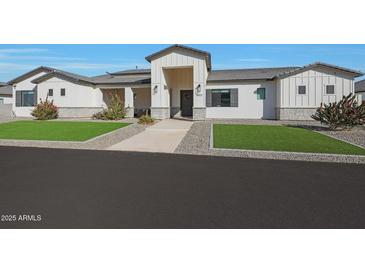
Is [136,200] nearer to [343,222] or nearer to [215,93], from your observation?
[343,222]

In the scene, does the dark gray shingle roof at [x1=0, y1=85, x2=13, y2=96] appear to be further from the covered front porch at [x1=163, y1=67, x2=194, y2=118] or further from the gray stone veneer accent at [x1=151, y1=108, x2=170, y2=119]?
the gray stone veneer accent at [x1=151, y1=108, x2=170, y2=119]

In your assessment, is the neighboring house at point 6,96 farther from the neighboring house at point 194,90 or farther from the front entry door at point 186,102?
the front entry door at point 186,102

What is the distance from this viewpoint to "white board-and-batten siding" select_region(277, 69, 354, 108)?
20094mm

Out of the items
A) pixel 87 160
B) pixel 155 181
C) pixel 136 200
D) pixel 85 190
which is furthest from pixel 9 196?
pixel 87 160

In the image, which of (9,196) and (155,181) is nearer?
(9,196)

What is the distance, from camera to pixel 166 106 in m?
22.3

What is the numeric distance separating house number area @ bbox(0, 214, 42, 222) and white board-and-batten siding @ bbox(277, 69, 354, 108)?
1958 centimetres

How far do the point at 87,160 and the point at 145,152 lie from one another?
220 centimetres

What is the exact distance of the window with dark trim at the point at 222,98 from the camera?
76.4ft

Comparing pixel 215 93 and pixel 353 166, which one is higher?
pixel 215 93

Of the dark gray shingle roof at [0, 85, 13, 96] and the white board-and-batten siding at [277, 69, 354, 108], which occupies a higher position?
the dark gray shingle roof at [0, 85, 13, 96]

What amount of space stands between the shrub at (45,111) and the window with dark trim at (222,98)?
13041mm

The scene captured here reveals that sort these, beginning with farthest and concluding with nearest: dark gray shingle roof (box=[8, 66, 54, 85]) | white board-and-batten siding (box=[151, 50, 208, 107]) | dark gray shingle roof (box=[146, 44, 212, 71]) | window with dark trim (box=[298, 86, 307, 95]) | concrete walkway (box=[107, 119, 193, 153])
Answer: dark gray shingle roof (box=[8, 66, 54, 85]), white board-and-batten siding (box=[151, 50, 208, 107]), window with dark trim (box=[298, 86, 307, 95]), dark gray shingle roof (box=[146, 44, 212, 71]), concrete walkway (box=[107, 119, 193, 153])

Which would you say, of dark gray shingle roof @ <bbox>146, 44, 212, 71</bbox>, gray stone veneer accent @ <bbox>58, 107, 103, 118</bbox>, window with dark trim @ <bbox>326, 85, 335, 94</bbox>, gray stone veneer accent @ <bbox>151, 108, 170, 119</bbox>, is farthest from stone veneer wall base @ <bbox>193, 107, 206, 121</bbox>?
gray stone veneer accent @ <bbox>58, 107, 103, 118</bbox>
